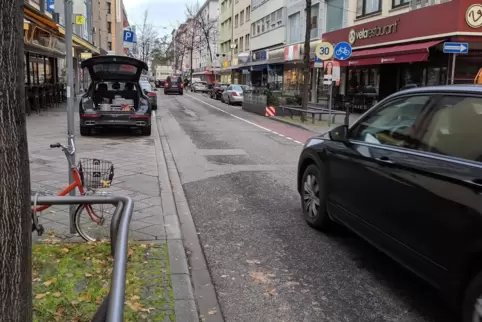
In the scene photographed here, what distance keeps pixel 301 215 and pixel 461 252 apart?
3.28m

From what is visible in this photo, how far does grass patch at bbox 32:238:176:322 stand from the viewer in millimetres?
3355

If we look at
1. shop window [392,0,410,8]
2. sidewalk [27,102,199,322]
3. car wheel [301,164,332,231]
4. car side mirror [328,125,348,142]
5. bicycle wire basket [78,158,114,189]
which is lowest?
sidewalk [27,102,199,322]

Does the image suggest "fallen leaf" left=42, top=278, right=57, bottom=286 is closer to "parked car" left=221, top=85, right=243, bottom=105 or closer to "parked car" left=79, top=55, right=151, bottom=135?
"parked car" left=79, top=55, right=151, bottom=135

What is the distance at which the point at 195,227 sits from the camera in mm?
5715

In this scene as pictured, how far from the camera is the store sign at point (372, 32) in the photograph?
21.7 metres

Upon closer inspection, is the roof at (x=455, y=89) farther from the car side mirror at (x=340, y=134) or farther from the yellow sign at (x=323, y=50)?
the yellow sign at (x=323, y=50)

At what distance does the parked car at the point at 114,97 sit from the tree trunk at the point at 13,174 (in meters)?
10.8

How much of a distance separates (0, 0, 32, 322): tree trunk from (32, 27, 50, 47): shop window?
15949mm

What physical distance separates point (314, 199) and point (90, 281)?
2.70m

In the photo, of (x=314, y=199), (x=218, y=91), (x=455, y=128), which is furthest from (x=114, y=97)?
(x=218, y=91)

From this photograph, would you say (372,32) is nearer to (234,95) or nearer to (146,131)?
(234,95)

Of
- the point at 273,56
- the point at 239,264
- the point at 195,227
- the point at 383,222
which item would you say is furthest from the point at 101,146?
the point at 273,56

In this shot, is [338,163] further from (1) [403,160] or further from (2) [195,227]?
(2) [195,227]

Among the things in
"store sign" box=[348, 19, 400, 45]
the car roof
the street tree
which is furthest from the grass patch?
the street tree
